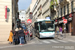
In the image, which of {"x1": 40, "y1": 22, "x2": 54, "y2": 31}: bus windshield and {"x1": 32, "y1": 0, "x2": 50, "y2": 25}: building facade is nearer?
{"x1": 40, "y1": 22, "x2": 54, "y2": 31}: bus windshield

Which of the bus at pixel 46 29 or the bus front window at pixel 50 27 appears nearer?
the bus at pixel 46 29

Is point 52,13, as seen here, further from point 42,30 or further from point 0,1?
point 0,1

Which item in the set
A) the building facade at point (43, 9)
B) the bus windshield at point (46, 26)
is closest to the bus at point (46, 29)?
the bus windshield at point (46, 26)

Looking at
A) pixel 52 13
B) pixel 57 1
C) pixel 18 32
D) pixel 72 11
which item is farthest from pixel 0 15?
pixel 52 13

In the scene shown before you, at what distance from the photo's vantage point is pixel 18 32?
1287 centimetres

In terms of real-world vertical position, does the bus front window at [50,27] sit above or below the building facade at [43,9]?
below

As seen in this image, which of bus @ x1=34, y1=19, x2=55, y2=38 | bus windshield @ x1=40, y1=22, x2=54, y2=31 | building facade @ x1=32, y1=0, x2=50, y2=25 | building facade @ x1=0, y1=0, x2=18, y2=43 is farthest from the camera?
building facade @ x1=32, y1=0, x2=50, y2=25

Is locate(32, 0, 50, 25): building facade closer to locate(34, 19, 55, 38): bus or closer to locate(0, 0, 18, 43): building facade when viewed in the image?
locate(34, 19, 55, 38): bus

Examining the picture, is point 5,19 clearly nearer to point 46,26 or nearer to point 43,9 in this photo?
point 46,26

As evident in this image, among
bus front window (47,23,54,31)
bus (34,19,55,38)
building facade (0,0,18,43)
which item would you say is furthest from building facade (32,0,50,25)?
building facade (0,0,18,43)

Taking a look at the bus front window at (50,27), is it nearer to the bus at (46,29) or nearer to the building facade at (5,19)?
the bus at (46,29)

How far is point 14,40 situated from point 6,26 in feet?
8.97

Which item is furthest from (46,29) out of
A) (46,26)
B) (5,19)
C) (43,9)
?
(43,9)

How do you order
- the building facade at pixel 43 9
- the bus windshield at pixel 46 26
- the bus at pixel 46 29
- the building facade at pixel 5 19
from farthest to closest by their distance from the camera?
the building facade at pixel 43 9 → the bus windshield at pixel 46 26 → the bus at pixel 46 29 → the building facade at pixel 5 19
